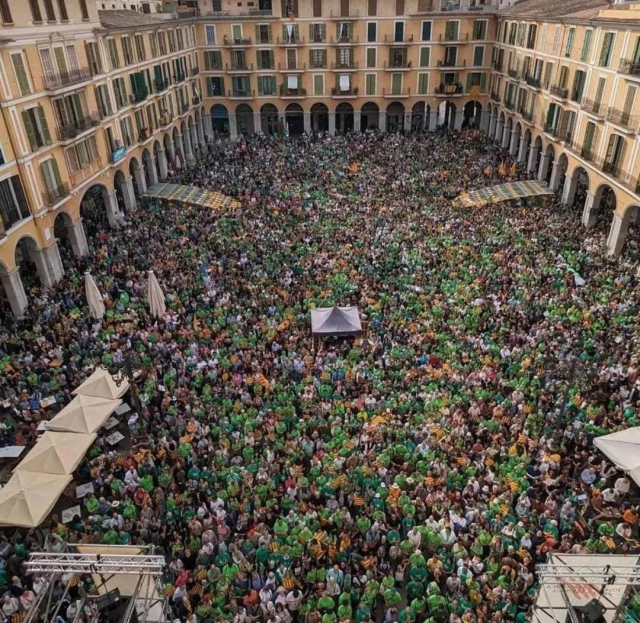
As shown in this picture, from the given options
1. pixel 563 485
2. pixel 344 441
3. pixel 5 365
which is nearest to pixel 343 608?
pixel 344 441

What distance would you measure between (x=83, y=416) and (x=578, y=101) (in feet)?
112

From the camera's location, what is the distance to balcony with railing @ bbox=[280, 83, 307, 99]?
55156 mm

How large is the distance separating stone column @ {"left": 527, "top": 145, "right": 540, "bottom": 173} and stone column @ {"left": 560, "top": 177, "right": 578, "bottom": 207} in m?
7.08

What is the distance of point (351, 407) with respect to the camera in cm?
1919

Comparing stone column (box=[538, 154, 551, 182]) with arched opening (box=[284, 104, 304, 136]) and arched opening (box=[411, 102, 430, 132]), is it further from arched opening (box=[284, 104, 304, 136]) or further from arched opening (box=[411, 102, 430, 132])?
arched opening (box=[284, 104, 304, 136])

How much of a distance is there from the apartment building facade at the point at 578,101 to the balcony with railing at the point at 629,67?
0.17 feet

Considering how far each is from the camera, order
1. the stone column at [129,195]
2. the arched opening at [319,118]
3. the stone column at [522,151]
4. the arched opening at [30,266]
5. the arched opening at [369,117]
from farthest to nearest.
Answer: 1. the arched opening at [369,117]
2. the arched opening at [319,118]
3. the stone column at [522,151]
4. the stone column at [129,195]
5. the arched opening at [30,266]

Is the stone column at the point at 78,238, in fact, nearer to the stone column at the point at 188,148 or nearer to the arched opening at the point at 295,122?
the stone column at the point at 188,148

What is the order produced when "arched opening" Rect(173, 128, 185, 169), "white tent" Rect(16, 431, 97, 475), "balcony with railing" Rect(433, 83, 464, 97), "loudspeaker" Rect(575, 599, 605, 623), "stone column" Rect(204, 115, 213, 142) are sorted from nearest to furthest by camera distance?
"loudspeaker" Rect(575, 599, 605, 623) → "white tent" Rect(16, 431, 97, 475) → "arched opening" Rect(173, 128, 185, 169) → "balcony with railing" Rect(433, 83, 464, 97) → "stone column" Rect(204, 115, 213, 142)

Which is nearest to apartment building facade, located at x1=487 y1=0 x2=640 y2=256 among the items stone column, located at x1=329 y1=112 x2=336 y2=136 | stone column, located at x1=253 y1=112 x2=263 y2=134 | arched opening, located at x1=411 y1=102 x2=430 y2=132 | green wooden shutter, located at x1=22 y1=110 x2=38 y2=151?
arched opening, located at x1=411 y1=102 x2=430 y2=132

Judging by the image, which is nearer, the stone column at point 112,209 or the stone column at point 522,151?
the stone column at point 112,209

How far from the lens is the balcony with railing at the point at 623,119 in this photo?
94.7 feet

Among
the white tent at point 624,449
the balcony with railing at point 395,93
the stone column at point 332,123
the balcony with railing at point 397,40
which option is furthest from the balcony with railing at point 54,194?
the balcony with railing at point 397,40

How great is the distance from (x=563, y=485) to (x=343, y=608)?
7.52m
